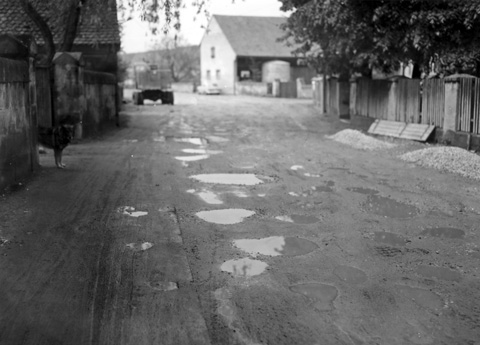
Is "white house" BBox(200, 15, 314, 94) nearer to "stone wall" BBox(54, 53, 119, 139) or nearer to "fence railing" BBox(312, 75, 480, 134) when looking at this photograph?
"fence railing" BBox(312, 75, 480, 134)

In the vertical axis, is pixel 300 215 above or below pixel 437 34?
below

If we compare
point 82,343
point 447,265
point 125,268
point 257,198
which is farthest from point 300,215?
point 82,343

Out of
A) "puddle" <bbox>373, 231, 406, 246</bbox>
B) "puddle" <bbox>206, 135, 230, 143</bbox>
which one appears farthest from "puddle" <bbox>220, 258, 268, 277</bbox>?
"puddle" <bbox>206, 135, 230, 143</bbox>

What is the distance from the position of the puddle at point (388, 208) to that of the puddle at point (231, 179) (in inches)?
84.8

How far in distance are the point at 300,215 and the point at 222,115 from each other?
1887cm

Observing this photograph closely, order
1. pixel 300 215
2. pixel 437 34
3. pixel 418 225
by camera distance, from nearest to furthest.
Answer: pixel 418 225, pixel 300 215, pixel 437 34

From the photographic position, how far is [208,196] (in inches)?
332

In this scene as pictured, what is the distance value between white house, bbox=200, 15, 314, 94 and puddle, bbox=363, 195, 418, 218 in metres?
46.8

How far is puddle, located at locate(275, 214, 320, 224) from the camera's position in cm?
704

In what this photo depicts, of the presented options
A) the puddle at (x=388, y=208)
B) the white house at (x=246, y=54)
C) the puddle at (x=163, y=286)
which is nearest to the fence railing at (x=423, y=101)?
the puddle at (x=388, y=208)

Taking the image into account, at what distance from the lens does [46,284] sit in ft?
15.8

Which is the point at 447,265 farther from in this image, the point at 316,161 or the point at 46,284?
the point at 316,161

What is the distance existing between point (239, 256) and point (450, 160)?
6.91 metres

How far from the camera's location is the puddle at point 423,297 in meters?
4.43
